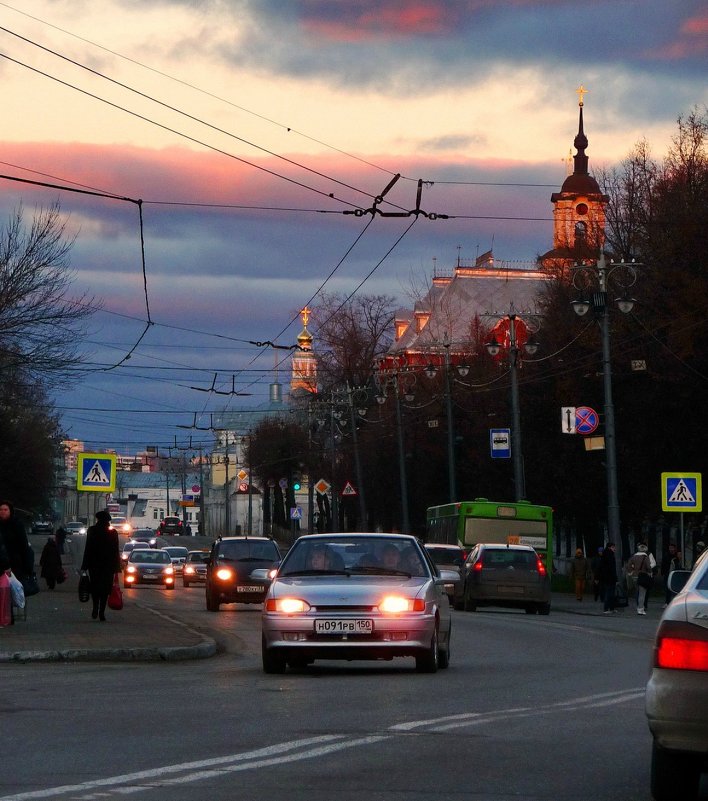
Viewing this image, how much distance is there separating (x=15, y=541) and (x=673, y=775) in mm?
16190

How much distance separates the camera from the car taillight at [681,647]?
7.30 meters

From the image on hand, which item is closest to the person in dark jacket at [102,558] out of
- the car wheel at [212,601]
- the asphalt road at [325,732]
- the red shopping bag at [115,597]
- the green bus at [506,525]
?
the red shopping bag at [115,597]

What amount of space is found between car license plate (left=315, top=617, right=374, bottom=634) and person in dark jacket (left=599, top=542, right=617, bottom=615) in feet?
76.6

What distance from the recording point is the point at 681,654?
736cm

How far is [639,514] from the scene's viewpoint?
59719mm

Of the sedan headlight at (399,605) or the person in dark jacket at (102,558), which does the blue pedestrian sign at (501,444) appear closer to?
the person in dark jacket at (102,558)

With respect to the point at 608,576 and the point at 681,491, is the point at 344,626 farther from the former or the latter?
the point at 608,576

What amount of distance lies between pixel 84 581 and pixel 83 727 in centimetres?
1853

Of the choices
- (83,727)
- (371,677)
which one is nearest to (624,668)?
(371,677)

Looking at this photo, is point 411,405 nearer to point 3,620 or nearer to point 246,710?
point 3,620

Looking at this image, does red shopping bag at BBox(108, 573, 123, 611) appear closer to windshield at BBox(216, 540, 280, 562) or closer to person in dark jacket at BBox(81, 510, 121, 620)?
person in dark jacket at BBox(81, 510, 121, 620)

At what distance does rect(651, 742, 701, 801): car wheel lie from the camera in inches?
300

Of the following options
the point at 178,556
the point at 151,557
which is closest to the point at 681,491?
the point at 151,557

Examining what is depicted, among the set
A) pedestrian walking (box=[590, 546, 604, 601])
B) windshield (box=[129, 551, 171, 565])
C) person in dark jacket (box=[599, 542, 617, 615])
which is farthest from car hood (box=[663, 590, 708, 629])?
windshield (box=[129, 551, 171, 565])
